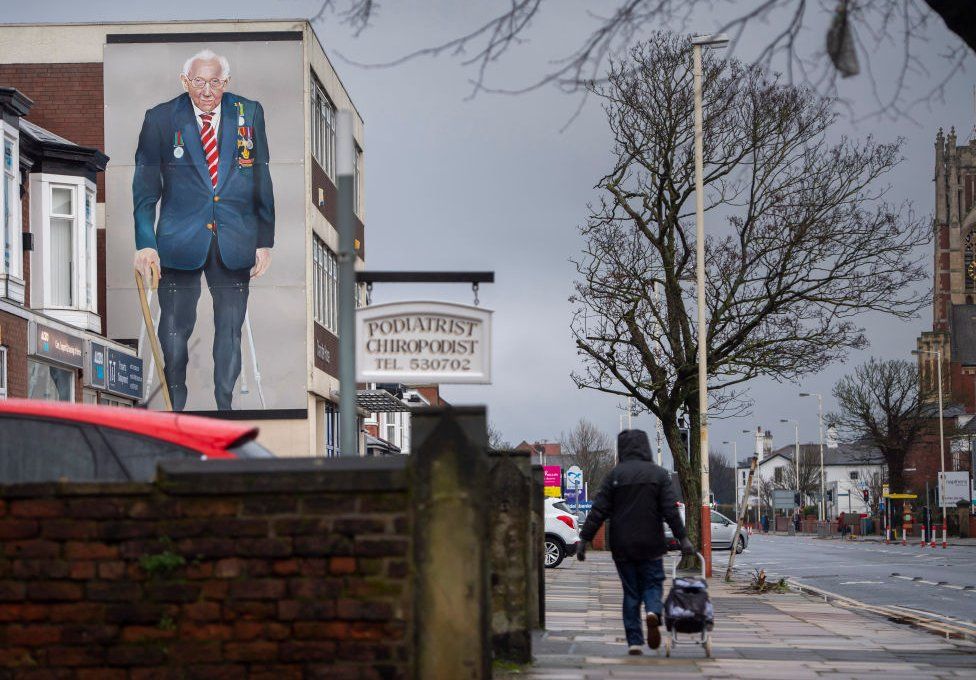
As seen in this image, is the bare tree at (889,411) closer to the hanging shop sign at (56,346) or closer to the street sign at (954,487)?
the street sign at (954,487)

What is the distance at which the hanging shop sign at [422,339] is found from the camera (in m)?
8.17

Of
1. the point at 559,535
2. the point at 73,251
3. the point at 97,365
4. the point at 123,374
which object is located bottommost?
the point at 559,535

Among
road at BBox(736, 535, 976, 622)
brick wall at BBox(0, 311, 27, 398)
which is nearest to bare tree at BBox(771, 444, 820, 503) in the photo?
road at BBox(736, 535, 976, 622)

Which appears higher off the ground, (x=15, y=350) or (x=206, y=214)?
(x=206, y=214)

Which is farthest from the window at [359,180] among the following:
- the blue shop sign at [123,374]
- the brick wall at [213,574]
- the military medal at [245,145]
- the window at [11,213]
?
the brick wall at [213,574]

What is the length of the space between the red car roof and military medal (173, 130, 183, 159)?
101ft

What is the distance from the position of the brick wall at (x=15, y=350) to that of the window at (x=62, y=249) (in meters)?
4.40

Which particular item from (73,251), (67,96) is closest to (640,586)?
(73,251)

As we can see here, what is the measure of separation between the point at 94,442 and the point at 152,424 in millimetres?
309

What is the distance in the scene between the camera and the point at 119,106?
37719mm

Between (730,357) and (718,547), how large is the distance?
76.9 feet

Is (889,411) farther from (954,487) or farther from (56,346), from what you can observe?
(56,346)

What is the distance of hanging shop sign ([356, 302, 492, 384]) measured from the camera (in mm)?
8172

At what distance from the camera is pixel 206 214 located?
37.4m
